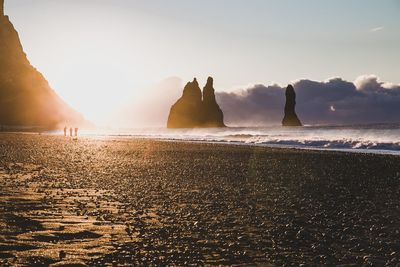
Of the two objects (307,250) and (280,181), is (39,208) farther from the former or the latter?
(280,181)

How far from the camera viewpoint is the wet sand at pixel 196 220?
28.6ft

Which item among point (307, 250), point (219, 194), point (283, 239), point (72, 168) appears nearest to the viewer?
point (307, 250)

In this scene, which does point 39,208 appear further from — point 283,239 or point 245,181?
point 245,181

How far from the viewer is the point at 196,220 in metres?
12.2

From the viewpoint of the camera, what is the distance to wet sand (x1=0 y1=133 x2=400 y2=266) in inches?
343

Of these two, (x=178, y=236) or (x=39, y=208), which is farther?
(x=39, y=208)

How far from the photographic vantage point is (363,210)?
46.1ft

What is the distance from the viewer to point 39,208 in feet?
43.9

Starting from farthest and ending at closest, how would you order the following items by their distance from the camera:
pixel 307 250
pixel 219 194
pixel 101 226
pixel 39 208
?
1. pixel 219 194
2. pixel 39 208
3. pixel 101 226
4. pixel 307 250

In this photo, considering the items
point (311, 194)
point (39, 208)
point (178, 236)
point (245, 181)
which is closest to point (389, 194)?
point (311, 194)

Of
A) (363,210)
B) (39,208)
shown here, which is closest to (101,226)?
(39,208)

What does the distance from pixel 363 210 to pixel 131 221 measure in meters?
8.02

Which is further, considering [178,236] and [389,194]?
[389,194]

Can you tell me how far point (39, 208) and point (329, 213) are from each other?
31.8 ft
